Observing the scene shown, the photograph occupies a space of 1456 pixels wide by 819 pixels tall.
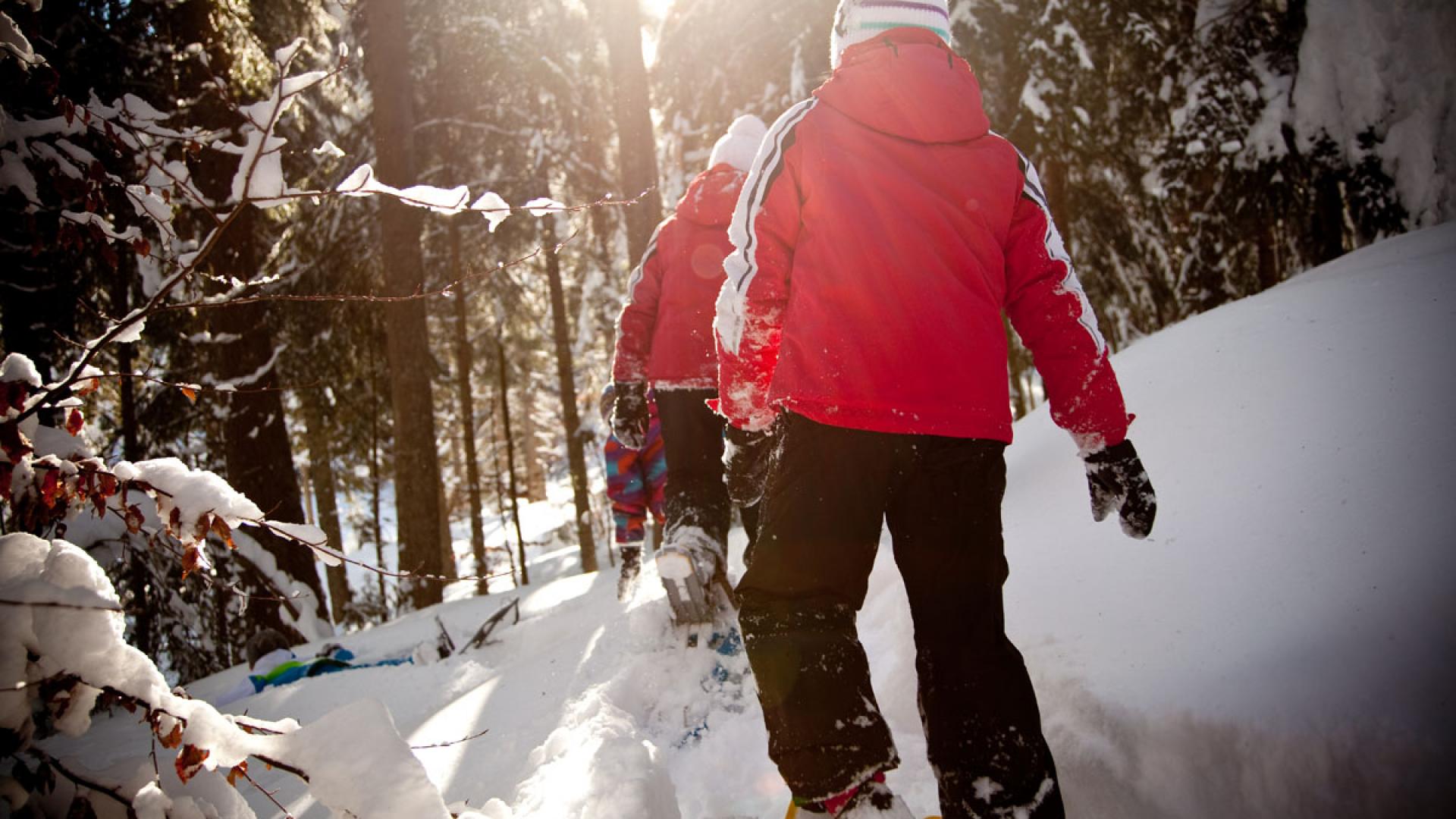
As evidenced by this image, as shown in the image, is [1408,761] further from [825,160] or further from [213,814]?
[213,814]

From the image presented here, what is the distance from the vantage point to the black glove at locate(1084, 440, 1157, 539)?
1.72 meters

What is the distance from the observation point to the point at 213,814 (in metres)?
0.99

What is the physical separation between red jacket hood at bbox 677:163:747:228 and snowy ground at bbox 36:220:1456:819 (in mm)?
1747

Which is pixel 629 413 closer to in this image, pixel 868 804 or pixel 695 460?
pixel 695 460

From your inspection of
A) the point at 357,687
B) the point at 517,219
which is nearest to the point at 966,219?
the point at 357,687

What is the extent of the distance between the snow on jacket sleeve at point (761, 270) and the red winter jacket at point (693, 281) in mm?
1320

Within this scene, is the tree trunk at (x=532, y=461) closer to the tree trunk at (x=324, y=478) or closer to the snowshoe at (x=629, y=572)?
the tree trunk at (x=324, y=478)

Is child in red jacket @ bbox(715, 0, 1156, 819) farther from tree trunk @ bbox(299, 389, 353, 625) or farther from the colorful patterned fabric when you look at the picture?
tree trunk @ bbox(299, 389, 353, 625)

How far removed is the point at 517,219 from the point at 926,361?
31.9 ft

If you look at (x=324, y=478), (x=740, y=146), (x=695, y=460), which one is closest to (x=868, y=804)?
(x=695, y=460)

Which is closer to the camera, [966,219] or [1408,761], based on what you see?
Result: [1408,761]

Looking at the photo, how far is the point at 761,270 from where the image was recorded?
170 cm

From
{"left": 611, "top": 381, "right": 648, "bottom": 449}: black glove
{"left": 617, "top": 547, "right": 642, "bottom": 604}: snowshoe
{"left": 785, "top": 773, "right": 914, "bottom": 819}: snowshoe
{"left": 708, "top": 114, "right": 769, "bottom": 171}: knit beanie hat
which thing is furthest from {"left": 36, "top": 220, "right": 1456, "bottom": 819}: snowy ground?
{"left": 708, "top": 114, "right": 769, "bottom": 171}: knit beanie hat

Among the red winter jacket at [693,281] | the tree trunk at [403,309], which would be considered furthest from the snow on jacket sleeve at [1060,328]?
the tree trunk at [403,309]
